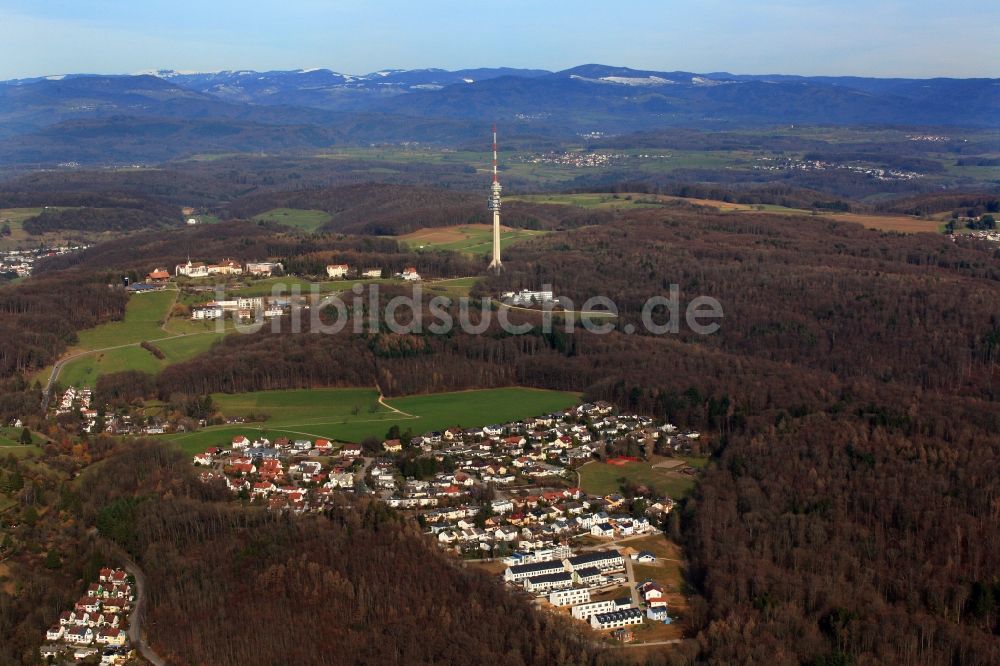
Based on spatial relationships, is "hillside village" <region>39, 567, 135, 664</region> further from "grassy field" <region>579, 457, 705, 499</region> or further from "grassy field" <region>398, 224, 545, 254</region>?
"grassy field" <region>398, 224, 545, 254</region>

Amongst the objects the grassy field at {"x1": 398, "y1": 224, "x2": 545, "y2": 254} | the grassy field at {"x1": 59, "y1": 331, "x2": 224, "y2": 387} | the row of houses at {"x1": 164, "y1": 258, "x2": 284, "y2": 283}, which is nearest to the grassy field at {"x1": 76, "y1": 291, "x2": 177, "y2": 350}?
the grassy field at {"x1": 59, "y1": 331, "x2": 224, "y2": 387}

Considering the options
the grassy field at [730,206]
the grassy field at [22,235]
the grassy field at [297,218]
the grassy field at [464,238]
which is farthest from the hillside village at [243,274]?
the grassy field at [730,206]

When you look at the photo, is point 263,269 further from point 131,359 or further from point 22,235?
point 22,235

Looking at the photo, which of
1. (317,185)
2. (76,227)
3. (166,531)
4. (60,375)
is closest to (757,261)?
(60,375)

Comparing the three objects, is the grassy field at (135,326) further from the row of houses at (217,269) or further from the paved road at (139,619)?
the paved road at (139,619)

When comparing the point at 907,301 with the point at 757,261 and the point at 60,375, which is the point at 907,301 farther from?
the point at 60,375

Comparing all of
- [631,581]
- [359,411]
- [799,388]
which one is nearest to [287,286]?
[359,411]
